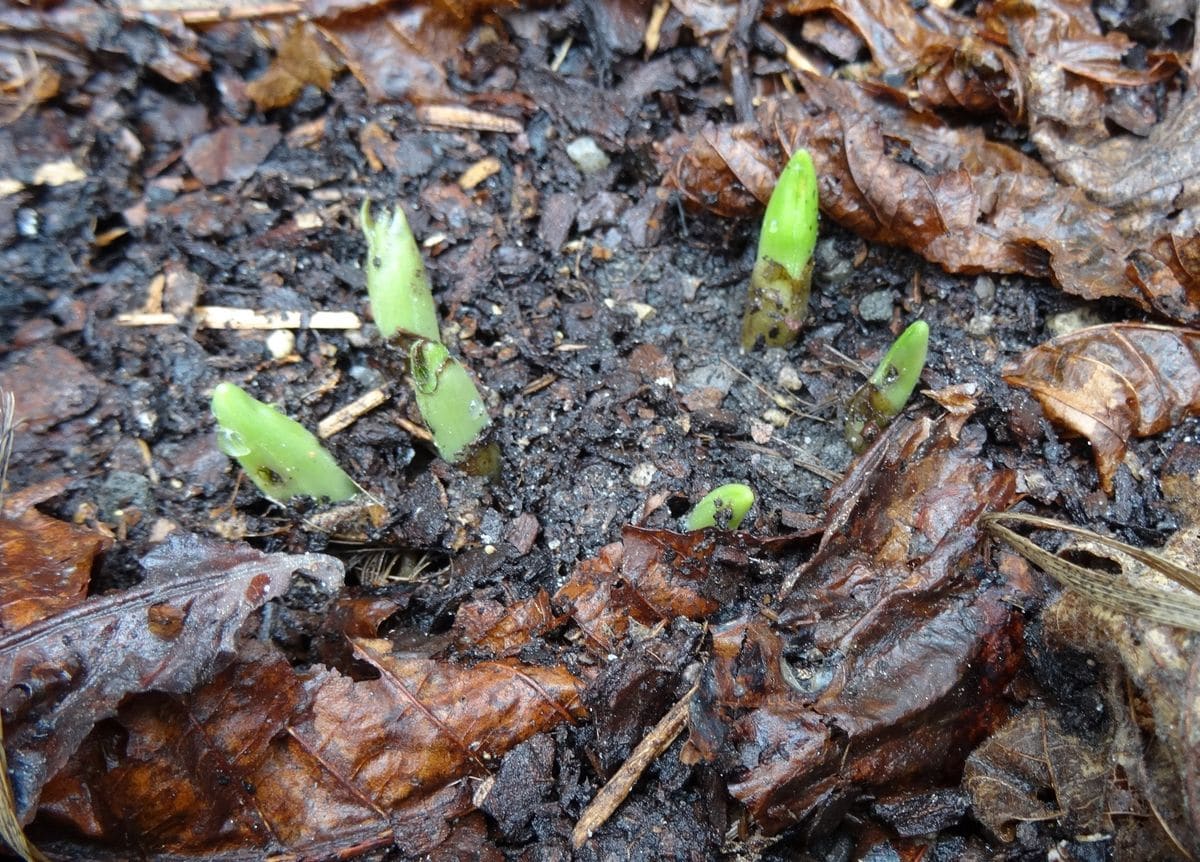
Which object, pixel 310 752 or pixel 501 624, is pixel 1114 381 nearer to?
pixel 501 624

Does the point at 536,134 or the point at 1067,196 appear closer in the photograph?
the point at 1067,196

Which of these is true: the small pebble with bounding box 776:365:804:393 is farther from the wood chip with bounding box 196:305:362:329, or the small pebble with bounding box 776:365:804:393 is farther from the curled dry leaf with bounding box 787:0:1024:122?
the wood chip with bounding box 196:305:362:329

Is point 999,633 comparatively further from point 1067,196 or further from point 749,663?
point 1067,196

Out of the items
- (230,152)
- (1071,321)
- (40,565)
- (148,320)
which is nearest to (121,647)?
(40,565)

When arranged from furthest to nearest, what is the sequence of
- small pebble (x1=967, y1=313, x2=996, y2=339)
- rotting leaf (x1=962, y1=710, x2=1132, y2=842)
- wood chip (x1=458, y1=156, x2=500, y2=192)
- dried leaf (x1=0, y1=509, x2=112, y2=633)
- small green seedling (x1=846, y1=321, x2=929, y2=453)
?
wood chip (x1=458, y1=156, x2=500, y2=192) → small pebble (x1=967, y1=313, x2=996, y2=339) → small green seedling (x1=846, y1=321, x2=929, y2=453) → dried leaf (x1=0, y1=509, x2=112, y2=633) → rotting leaf (x1=962, y1=710, x2=1132, y2=842)

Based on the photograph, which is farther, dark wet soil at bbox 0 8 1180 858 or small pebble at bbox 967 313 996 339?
small pebble at bbox 967 313 996 339

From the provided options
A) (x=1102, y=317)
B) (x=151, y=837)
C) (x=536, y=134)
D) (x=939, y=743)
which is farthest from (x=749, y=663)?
(x=536, y=134)

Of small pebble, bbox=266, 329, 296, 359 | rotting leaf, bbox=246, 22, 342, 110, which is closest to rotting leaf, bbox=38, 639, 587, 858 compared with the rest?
small pebble, bbox=266, 329, 296, 359
